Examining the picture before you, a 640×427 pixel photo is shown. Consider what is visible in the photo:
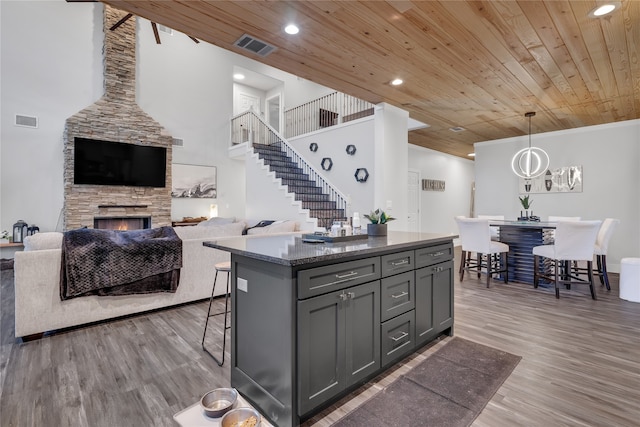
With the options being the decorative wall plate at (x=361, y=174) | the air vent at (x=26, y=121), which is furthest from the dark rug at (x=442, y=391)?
the air vent at (x=26, y=121)

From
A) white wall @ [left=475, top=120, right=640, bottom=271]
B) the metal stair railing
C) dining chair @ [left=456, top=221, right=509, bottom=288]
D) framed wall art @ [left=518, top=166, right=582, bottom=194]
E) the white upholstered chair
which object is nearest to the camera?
the white upholstered chair

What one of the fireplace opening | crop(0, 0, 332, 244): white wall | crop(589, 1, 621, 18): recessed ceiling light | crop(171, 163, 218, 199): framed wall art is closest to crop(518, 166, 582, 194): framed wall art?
crop(589, 1, 621, 18): recessed ceiling light

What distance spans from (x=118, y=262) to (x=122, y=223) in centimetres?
498

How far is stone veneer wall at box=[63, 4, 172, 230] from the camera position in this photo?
21.6 feet

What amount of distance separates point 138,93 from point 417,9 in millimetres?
7597

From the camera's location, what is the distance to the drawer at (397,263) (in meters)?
2.10

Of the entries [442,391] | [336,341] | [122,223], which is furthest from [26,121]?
[442,391]

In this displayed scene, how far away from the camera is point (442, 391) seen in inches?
79.7

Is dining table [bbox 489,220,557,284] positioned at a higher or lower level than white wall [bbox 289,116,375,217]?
lower

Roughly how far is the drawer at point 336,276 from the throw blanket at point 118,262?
7.64ft

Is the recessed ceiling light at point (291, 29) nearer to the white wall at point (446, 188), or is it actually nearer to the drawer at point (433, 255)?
the drawer at point (433, 255)

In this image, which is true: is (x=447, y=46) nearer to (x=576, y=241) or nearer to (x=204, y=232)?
(x=576, y=241)

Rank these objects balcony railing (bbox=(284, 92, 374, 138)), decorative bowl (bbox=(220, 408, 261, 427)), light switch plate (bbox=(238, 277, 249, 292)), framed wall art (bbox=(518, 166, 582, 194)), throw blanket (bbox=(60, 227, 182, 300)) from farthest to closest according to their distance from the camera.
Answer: balcony railing (bbox=(284, 92, 374, 138))
framed wall art (bbox=(518, 166, 582, 194))
throw blanket (bbox=(60, 227, 182, 300))
light switch plate (bbox=(238, 277, 249, 292))
decorative bowl (bbox=(220, 408, 261, 427))

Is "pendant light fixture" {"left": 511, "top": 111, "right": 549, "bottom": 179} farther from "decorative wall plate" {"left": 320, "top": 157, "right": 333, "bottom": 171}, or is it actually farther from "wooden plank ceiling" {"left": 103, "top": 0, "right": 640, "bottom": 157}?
"decorative wall plate" {"left": 320, "top": 157, "right": 333, "bottom": 171}
